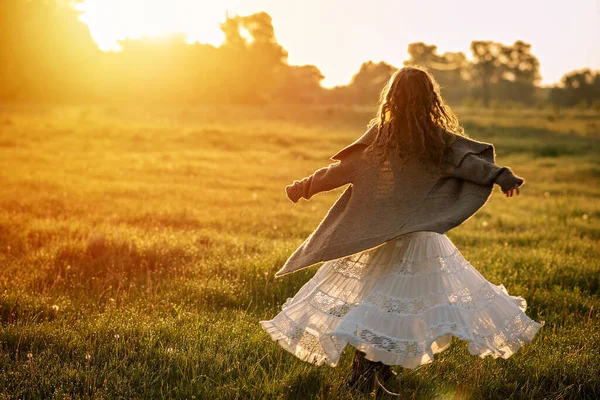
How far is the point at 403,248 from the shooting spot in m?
4.11

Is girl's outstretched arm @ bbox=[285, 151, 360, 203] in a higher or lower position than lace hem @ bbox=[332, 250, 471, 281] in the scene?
higher

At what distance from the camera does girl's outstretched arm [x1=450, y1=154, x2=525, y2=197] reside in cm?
389

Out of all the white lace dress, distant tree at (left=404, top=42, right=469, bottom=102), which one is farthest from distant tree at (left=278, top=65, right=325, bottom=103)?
the white lace dress

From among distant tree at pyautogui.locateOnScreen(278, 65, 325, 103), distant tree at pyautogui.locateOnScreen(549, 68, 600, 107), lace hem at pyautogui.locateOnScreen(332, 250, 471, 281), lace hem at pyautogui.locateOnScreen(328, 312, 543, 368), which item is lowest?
lace hem at pyautogui.locateOnScreen(328, 312, 543, 368)

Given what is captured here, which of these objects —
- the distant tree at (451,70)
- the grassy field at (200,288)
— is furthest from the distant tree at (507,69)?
the grassy field at (200,288)

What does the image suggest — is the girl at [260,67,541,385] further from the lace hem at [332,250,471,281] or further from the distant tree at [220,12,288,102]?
the distant tree at [220,12,288,102]

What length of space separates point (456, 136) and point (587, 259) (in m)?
4.91

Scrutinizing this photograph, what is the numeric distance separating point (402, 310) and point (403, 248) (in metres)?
0.46

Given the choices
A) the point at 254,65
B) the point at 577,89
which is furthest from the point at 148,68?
the point at 577,89

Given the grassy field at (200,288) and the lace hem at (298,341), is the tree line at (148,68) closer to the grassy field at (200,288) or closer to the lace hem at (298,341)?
the grassy field at (200,288)

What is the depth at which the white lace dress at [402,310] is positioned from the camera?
373 cm

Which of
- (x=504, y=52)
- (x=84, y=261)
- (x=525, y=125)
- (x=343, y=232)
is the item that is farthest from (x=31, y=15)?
(x=504, y=52)

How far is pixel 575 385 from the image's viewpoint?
4492 millimetres

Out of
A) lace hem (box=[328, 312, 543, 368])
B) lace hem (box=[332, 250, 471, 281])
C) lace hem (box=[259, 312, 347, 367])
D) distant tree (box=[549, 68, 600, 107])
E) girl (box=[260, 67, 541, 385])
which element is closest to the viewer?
lace hem (box=[328, 312, 543, 368])
